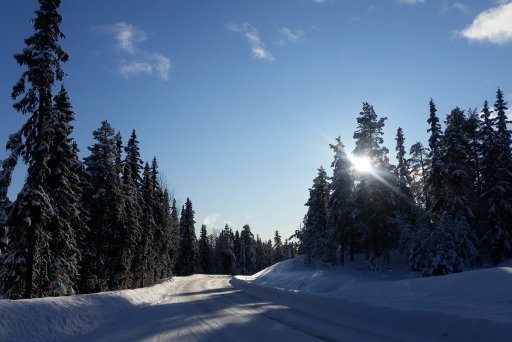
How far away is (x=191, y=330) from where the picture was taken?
40.0 feet

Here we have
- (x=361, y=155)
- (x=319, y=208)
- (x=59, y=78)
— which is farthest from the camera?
(x=319, y=208)

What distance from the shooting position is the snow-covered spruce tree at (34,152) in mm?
20375

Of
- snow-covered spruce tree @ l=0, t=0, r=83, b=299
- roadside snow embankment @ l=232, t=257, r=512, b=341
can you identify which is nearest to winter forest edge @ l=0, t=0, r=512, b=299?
snow-covered spruce tree @ l=0, t=0, r=83, b=299

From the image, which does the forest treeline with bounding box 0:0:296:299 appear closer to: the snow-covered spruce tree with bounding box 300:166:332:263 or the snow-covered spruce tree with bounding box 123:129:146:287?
the snow-covered spruce tree with bounding box 123:129:146:287

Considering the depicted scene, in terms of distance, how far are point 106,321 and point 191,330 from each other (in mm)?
4178

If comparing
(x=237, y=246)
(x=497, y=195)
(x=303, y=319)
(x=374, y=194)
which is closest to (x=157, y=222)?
(x=374, y=194)

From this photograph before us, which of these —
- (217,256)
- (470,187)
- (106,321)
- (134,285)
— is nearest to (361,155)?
(470,187)

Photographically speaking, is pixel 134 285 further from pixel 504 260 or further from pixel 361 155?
pixel 504 260

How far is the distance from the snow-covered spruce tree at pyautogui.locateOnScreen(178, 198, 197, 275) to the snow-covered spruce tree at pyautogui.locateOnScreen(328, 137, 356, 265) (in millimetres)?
43378

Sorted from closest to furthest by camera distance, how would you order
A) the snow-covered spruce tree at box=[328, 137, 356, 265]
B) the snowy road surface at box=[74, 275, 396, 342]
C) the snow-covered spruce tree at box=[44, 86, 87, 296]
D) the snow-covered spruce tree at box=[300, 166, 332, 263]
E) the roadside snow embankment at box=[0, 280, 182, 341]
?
the roadside snow embankment at box=[0, 280, 182, 341], the snowy road surface at box=[74, 275, 396, 342], the snow-covered spruce tree at box=[44, 86, 87, 296], the snow-covered spruce tree at box=[328, 137, 356, 265], the snow-covered spruce tree at box=[300, 166, 332, 263]

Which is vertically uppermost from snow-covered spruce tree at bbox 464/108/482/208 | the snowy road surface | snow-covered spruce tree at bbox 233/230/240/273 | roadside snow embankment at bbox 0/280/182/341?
snow-covered spruce tree at bbox 464/108/482/208

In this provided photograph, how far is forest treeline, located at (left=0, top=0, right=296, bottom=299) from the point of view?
21.0 metres

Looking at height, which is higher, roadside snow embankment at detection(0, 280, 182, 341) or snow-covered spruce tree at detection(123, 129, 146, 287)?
snow-covered spruce tree at detection(123, 129, 146, 287)

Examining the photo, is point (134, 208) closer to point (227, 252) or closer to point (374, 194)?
point (374, 194)
